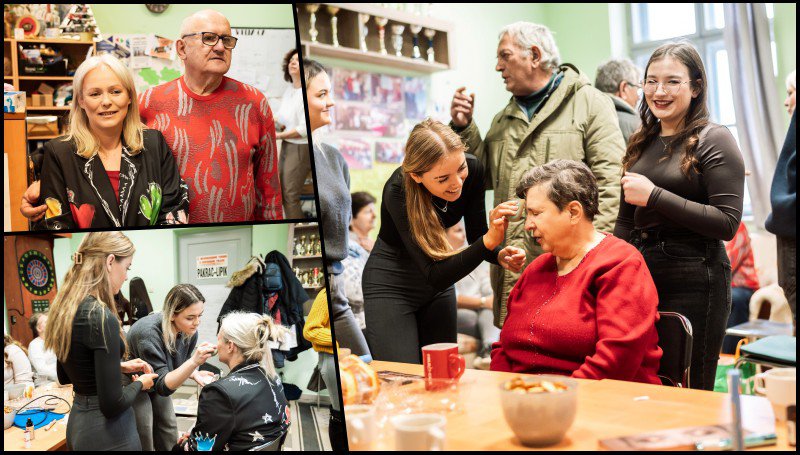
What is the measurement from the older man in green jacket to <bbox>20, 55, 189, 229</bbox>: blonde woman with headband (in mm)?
1226

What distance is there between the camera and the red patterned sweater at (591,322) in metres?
1.66

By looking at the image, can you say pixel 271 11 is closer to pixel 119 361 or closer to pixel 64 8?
pixel 64 8

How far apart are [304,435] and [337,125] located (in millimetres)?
3705

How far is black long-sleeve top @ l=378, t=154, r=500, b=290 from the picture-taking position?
6.90 feet

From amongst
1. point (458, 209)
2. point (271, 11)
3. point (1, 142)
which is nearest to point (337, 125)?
point (458, 209)

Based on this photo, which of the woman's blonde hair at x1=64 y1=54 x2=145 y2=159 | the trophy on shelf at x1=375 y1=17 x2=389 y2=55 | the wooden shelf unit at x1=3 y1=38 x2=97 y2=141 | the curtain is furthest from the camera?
the curtain

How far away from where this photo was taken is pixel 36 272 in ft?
4.28

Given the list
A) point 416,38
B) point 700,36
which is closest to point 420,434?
point 416,38

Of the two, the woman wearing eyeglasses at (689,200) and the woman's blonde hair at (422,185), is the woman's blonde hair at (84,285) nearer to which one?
the woman's blonde hair at (422,185)

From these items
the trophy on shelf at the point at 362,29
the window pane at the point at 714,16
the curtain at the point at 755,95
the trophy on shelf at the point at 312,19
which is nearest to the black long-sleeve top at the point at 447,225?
the trophy on shelf at the point at 312,19

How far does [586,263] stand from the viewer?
1.80m

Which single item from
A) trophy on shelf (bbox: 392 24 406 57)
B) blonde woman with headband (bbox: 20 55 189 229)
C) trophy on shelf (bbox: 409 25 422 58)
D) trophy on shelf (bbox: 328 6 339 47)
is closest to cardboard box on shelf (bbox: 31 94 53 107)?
blonde woman with headband (bbox: 20 55 189 229)

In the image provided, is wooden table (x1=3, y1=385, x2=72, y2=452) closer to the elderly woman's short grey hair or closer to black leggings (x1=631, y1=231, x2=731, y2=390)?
the elderly woman's short grey hair

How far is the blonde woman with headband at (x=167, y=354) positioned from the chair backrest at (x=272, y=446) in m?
0.14
